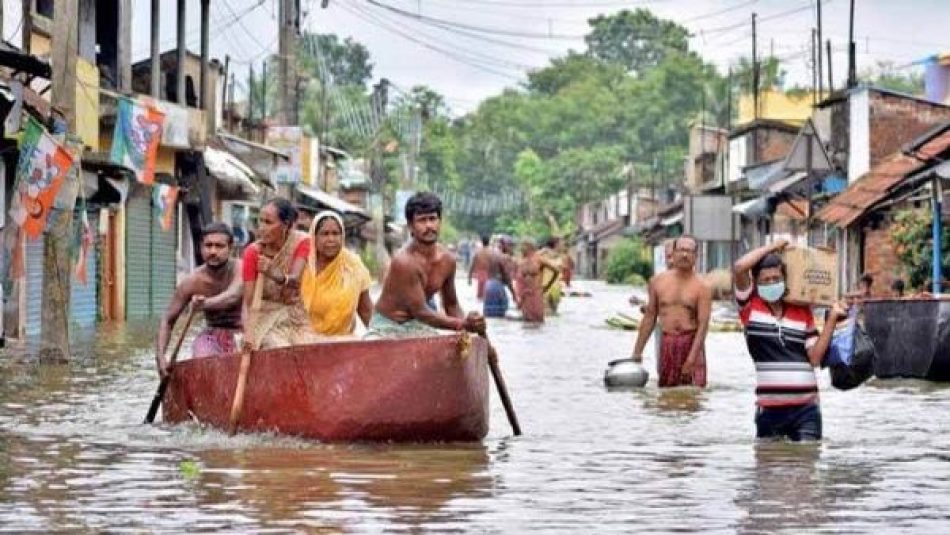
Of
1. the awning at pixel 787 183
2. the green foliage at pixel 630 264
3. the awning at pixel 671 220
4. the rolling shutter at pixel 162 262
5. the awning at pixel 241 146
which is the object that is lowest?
the rolling shutter at pixel 162 262

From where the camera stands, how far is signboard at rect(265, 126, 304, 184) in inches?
1904

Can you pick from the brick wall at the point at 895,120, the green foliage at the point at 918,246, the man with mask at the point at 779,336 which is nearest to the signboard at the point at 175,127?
the green foliage at the point at 918,246

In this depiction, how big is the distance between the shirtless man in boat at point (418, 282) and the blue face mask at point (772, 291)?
165 centimetres

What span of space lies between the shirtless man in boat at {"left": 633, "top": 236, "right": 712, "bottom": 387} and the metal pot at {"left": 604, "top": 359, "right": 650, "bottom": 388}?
1.39 m

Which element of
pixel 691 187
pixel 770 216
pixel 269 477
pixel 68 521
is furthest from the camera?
pixel 691 187

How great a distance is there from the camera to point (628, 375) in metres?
18.8

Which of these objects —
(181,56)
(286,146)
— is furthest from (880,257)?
(286,146)

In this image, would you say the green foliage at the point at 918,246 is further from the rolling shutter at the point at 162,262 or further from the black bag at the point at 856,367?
the black bag at the point at 856,367

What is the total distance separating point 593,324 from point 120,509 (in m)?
27.1

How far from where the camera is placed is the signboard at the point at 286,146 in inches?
1904

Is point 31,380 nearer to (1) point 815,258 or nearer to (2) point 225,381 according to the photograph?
(2) point 225,381

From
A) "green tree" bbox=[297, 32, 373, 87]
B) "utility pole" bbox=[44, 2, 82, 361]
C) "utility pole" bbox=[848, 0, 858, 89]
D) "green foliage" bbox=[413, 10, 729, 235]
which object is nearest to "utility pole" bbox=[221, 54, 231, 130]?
"utility pole" bbox=[848, 0, 858, 89]

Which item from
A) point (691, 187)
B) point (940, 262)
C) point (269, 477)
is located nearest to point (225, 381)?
point (269, 477)

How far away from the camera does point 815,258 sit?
12.2 m
